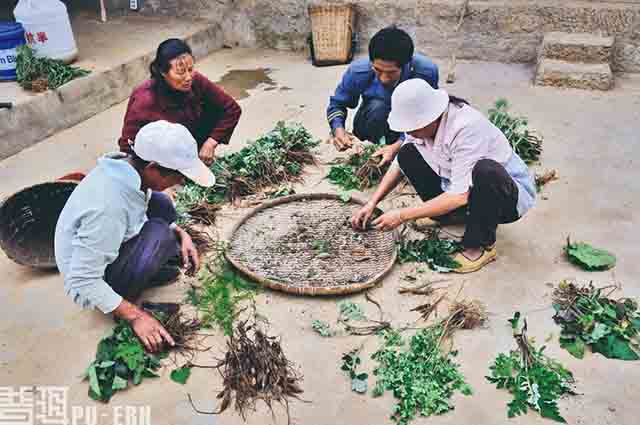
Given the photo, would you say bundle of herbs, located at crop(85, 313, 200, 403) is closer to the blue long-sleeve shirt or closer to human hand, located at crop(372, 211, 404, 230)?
human hand, located at crop(372, 211, 404, 230)

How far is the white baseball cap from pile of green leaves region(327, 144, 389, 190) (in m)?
1.61

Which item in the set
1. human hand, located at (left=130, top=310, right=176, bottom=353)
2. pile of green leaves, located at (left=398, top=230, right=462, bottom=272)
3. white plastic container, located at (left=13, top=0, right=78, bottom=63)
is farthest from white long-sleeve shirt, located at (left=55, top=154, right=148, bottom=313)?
white plastic container, located at (left=13, top=0, right=78, bottom=63)

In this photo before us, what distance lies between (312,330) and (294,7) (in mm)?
4932

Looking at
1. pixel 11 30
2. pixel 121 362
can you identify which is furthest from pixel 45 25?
pixel 121 362

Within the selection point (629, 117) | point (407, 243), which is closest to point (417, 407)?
point (407, 243)

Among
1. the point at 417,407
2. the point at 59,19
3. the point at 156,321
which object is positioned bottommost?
the point at 417,407

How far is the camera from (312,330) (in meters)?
2.59

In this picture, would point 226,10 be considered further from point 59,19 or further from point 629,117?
point 629,117

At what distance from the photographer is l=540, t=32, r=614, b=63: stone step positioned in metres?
5.27

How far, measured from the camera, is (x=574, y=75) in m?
5.21

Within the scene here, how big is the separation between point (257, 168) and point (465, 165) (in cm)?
156

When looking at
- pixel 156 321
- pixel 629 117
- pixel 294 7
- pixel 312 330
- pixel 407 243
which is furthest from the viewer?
pixel 294 7

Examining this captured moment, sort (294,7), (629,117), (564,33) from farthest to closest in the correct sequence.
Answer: (294,7)
(564,33)
(629,117)

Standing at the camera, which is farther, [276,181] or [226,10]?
[226,10]
